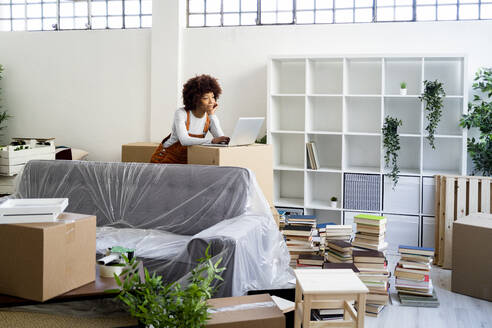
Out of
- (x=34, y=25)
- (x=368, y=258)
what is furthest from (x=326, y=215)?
(x=34, y=25)

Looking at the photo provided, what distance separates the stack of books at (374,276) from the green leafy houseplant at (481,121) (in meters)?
1.86

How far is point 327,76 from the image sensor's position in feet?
18.2

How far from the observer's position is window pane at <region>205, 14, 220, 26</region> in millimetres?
6055

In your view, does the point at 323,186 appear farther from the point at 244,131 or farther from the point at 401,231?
the point at 244,131

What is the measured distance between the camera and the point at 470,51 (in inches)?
203

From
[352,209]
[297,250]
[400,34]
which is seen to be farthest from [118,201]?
[400,34]

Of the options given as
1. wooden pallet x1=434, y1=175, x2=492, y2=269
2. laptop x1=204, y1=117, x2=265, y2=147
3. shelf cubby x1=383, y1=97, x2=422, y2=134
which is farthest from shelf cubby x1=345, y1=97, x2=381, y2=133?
laptop x1=204, y1=117, x2=265, y2=147

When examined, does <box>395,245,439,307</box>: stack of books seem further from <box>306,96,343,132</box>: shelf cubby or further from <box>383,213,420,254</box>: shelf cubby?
<box>306,96,343,132</box>: shelf cubby

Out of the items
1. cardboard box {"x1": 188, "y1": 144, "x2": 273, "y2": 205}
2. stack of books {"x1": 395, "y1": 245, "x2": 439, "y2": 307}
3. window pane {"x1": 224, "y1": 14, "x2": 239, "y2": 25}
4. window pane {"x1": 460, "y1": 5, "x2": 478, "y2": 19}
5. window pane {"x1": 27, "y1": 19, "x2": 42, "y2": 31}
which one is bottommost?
stack of books {"x1": 395, "y1": 245, "x2": 439, "y2": 307}

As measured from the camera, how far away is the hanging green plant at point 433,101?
489 centimetres

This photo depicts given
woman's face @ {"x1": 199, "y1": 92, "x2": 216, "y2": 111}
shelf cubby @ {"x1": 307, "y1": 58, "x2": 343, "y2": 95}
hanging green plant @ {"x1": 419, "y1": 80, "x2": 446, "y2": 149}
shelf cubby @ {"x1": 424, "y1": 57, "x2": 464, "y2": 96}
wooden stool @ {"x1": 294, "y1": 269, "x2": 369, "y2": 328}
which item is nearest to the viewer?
wooden stool @ {"x1": 294, "y1": 269, "x2": 369, "y2": 328}

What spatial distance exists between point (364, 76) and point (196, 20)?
6.48 feet

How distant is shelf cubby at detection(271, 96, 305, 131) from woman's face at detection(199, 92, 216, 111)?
5.36 feet

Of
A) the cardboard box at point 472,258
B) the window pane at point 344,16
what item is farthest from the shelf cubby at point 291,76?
the cardboard box at point 472,258
